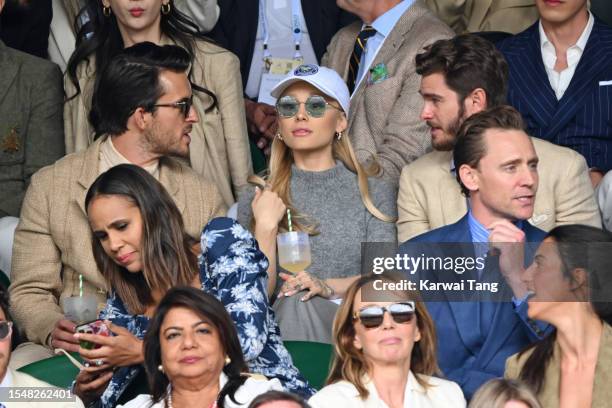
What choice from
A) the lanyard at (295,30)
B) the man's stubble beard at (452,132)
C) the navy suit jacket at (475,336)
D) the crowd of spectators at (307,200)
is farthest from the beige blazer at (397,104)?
the navy suit jacket at (475,336)

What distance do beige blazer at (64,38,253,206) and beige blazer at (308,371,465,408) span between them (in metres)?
2.18

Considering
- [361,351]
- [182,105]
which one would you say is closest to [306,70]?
[182,105]

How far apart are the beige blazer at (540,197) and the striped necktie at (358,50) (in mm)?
1112

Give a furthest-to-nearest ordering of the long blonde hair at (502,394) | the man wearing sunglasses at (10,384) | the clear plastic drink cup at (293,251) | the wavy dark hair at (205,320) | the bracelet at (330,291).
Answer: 1. the bracelet at (330,291)
2. the clear plastic drink cup at (293,251)
3. the man wearing sunglasses at (10,384)
4. the wavy dark hair at (205,320)
5. the long blonde hair at (502,394)

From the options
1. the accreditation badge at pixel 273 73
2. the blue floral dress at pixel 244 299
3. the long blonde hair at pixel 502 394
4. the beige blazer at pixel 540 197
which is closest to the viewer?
the long blonde hair at pixel 502 394

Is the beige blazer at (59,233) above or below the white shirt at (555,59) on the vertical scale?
below

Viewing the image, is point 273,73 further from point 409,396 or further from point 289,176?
point 409,396

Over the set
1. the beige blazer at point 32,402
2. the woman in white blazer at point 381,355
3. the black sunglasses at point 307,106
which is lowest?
the beige blazer at point 32,402

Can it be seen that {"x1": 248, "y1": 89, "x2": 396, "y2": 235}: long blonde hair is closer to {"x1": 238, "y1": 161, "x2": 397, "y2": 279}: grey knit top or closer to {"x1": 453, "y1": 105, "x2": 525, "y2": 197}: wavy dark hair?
{"x1": 238, "y1": 161, "x2": 397, "y2": 279}: grey knit top

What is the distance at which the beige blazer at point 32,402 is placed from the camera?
212 inches

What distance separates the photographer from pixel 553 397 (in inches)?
212

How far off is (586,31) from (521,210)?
1654 mm

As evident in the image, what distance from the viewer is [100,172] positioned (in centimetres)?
677

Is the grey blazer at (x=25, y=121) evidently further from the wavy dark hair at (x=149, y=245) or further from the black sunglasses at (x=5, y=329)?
the black sunglasses at (x=5, y=329)
